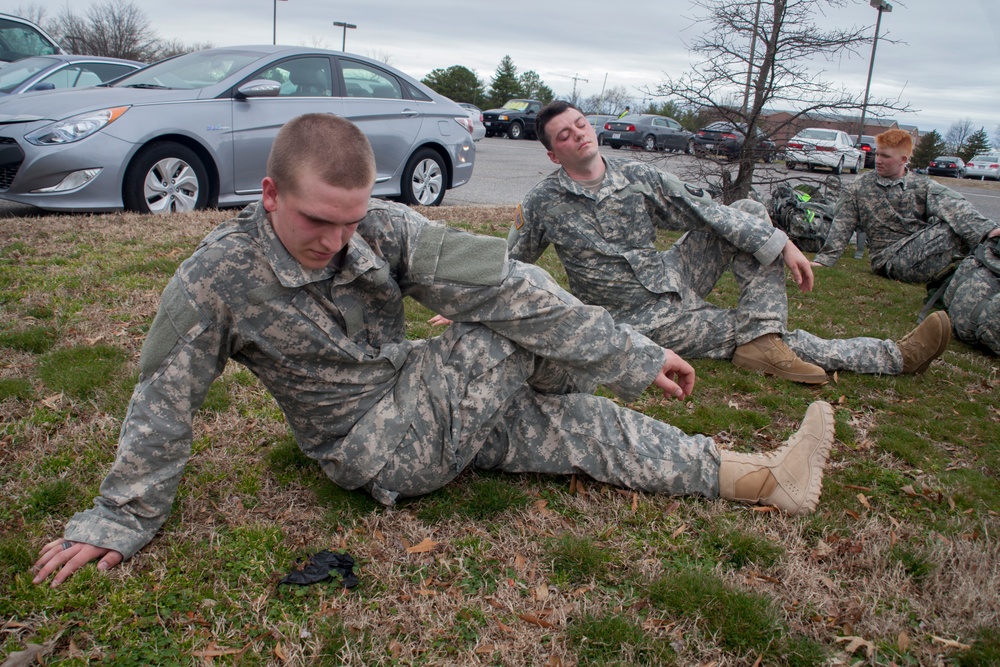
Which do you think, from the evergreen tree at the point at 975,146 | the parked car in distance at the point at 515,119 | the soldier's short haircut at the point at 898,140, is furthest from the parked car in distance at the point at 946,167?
the soldier's short haircut at the point at 898,140

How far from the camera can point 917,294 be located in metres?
6.68

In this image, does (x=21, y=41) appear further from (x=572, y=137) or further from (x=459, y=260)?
(x=459, y=260)

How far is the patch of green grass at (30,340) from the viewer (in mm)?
4055

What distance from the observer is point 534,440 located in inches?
114

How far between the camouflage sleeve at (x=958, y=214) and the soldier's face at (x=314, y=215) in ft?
19.6

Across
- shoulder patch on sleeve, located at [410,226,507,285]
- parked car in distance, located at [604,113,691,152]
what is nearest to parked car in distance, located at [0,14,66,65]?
shoulder patch on sleeve, located at [410,226,507,285]

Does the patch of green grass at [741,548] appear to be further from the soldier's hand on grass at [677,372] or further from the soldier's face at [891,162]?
the soldier's face at [891,162]

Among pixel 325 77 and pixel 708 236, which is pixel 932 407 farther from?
pixel 325 77

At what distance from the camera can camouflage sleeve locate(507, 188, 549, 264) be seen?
4.46m

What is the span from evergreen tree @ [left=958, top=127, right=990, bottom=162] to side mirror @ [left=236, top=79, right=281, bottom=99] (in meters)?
46.5

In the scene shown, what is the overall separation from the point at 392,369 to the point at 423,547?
24.7 inches

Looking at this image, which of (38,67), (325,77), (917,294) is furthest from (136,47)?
(917,294)

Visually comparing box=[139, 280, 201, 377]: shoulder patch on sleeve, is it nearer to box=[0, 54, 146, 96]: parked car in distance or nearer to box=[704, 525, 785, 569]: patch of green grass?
box=[704, 525, 785, 569]: patch of green grass

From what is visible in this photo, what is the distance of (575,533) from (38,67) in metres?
10.1
